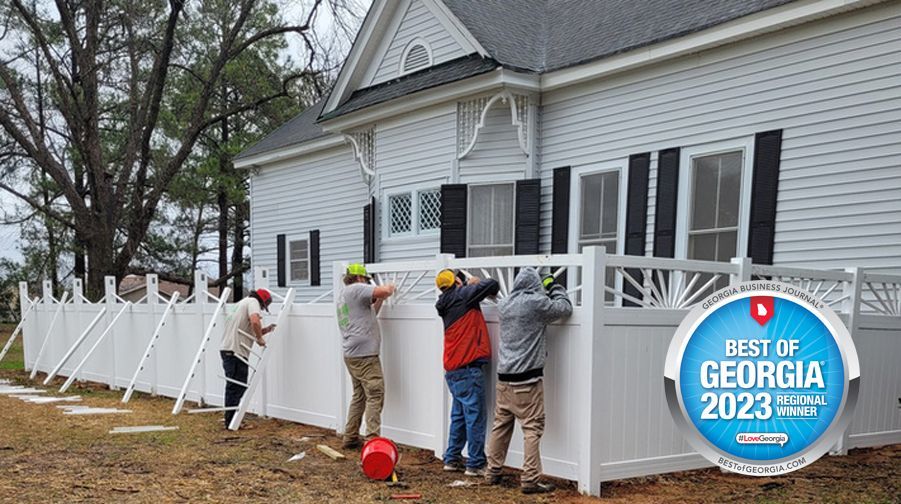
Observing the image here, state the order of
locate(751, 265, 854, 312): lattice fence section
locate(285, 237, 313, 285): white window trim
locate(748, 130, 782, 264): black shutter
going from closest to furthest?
locate(751, 265, 854, 312): lattice fence section → locate(748, 130, 782, 264): black shutter → locate(285, 237, 313, 285): white window trim

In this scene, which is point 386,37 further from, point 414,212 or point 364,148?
point 414,212

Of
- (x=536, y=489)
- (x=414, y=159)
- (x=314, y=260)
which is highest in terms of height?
(x=414, y=159)

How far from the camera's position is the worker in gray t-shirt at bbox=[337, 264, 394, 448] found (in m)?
6.98

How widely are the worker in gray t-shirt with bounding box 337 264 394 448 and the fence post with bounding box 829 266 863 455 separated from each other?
433 cm

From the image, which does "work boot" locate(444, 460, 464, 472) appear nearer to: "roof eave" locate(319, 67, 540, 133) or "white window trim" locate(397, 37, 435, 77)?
"roof eave" locate(319, 67, 540, 133)

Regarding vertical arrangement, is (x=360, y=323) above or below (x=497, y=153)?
below

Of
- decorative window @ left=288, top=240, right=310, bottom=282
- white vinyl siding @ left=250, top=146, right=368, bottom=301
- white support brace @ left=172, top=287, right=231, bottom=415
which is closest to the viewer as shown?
white support brace @ left=172, top=287, right=231, bottom=415

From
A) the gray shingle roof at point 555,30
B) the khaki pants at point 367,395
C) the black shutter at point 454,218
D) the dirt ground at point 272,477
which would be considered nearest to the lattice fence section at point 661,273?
the dirt ground at point 272,477

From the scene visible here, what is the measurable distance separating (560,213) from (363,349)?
4500 mm

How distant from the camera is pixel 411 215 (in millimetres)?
12484

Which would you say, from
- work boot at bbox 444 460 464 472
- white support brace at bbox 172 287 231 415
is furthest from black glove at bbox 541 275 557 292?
white support brace at bbox 172 287 231 415

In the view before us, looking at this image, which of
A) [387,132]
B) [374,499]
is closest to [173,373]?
[387,132]

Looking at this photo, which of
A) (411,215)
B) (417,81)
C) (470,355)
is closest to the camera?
(470,355)

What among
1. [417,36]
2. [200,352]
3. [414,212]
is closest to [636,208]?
[414,212]
